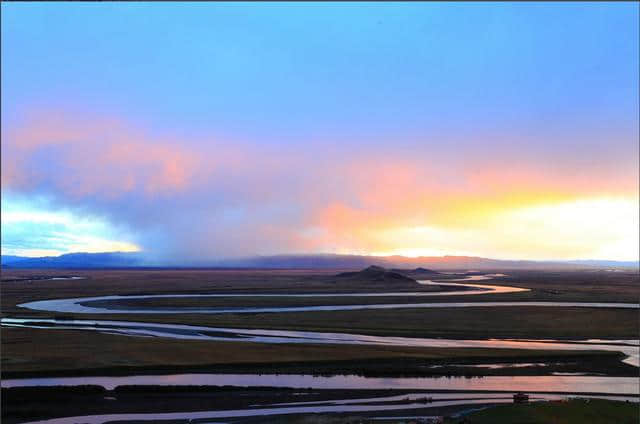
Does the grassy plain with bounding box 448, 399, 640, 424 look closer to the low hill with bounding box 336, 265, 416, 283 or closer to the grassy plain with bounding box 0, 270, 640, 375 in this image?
the grassy plain with bounding box 0, 270, 640, 375

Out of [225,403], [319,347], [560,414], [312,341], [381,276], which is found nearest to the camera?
[560,414]

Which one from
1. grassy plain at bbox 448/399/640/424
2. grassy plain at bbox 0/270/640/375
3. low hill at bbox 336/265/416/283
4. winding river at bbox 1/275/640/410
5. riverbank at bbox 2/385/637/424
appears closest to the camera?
grassy plain at bbox 448/399/640/424

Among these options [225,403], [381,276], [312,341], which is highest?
[381,276]

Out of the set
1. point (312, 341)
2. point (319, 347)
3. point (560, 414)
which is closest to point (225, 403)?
point (319, 347)

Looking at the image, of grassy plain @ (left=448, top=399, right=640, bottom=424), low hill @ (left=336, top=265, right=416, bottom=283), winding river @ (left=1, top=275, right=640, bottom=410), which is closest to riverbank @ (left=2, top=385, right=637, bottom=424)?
winding river @ (left=1, top=275, right=640, bottom=410)

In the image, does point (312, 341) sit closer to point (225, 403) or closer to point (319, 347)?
point (319, 347)

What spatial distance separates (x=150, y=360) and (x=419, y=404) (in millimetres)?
22067

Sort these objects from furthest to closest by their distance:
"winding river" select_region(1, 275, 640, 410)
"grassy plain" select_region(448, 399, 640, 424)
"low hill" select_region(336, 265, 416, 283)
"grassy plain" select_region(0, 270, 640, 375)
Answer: "low hill" select_region(336, 265, 416, 283) < "grassy plain" select_region(0, 270, 640, 375) < "winding river" select_region(1, 275, 640, 410) < "grassy plain" select_region(448, 399, 640, 424)

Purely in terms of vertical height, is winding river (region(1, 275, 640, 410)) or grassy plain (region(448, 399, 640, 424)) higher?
grassy plain (region(448, 399, 640, 424))

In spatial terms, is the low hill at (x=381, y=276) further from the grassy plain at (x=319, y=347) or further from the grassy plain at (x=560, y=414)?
the grassy plain at (x=560, y=414)

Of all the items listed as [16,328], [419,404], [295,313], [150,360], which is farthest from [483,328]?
[16,328]

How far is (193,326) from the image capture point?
2308 inches

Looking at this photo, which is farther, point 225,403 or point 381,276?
point 381,276

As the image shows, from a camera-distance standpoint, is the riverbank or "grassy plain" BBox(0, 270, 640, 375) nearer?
the riverbank
